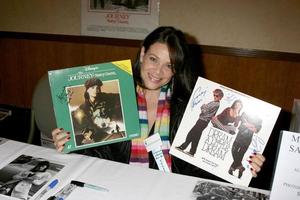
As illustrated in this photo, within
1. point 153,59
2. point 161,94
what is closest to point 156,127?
point 161,94

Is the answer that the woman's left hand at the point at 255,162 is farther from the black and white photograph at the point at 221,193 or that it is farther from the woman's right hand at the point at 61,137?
the woman's right hand at the point at 61,137

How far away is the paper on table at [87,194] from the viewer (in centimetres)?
75

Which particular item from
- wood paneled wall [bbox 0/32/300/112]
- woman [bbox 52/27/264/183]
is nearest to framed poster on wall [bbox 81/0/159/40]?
wood paneled wall [bbox 0/32/300/112]

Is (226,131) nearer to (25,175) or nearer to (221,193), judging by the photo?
(221,193)

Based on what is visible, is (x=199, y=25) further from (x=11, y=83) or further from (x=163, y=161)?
(x=11, y=83)

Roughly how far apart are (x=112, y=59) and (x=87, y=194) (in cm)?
187

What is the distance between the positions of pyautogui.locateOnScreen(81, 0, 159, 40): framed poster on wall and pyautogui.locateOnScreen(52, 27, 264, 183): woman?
1.13 m

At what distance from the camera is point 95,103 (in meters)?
0.97

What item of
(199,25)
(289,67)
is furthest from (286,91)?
(199,25)

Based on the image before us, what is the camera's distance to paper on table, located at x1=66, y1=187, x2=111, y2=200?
0.75 meters

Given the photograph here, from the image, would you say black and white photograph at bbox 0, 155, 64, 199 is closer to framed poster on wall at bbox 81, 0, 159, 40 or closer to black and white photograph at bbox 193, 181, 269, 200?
black and white photograph at bbox 193, 181, 269, 200

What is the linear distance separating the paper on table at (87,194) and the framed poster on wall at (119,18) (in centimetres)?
177

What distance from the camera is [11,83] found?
290 cm

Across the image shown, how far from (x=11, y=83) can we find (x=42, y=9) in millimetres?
837
